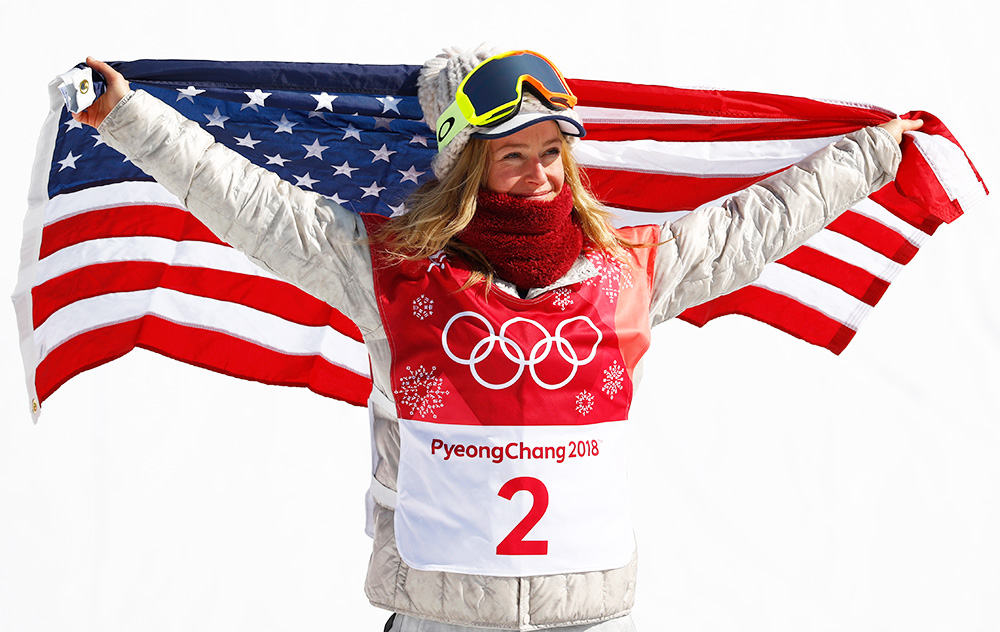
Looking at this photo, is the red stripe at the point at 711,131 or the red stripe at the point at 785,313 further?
the red stripe at the point at 785,313

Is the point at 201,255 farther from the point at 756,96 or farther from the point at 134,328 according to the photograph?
the point at 756,96

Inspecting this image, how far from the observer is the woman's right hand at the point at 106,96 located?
83.4 inches

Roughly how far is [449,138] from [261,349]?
1121 millimetres

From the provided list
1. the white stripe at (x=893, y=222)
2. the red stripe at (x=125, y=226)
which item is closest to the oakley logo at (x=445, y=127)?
the red stripe at (x=125, y=226)

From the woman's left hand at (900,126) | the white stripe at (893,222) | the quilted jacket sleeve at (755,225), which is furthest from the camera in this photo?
the white stripe at (893,222)

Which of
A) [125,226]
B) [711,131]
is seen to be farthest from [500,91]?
[125,226]

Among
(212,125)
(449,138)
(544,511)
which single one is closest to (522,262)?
(449,138)

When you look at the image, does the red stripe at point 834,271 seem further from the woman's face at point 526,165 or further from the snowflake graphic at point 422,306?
the snowflake graphic at point 422,306

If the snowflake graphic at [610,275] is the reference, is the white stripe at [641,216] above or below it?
above

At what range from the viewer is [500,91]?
2.19 metres

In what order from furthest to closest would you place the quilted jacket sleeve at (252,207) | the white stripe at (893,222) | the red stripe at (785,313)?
the red stripe at (785,313), the white stripe at (893,222), the quilted jacket sleeve at (252,207)

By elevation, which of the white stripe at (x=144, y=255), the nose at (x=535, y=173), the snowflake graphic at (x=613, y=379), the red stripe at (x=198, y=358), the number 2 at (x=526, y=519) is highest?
the nose at (x=535, y=173)

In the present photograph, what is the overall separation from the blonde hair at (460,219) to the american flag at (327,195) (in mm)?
291

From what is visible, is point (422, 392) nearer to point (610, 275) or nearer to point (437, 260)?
point (437, 260)
